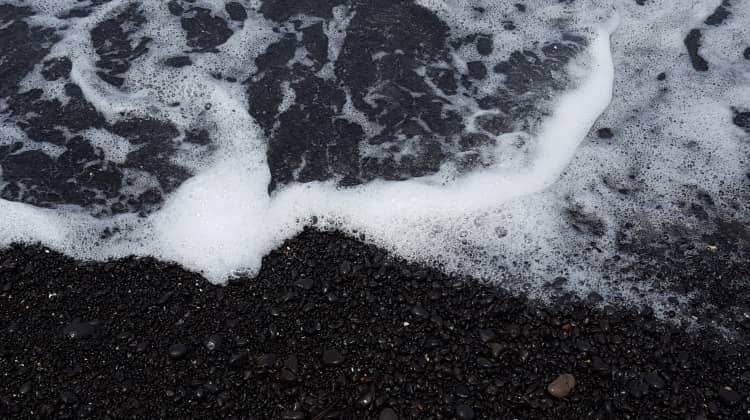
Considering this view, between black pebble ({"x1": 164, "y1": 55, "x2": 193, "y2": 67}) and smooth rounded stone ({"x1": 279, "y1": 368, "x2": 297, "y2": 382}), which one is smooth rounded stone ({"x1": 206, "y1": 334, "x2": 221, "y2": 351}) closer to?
smooth rounded stone ({"x1": 279, "y1": 368, "x2": 297, "y2": 382})

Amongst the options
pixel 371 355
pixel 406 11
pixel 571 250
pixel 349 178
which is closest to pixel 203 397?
pixel 371 355

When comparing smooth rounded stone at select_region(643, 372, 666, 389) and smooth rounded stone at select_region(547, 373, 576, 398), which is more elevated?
smooth rounded stone at select_region(547, 373, 576, 398)

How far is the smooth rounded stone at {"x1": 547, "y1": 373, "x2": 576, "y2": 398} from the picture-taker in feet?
11.5

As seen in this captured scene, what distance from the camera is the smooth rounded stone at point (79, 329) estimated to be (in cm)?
380

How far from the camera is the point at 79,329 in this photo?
382 centimetres

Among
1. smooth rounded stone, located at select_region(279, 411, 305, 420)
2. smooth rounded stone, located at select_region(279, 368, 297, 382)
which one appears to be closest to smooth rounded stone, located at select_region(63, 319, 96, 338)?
smooth rounded stone, located at select_region(279, 368, 297, 382)

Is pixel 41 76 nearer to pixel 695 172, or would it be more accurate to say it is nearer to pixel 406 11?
pixel 406 11

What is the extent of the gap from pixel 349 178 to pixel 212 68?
2.20 meters

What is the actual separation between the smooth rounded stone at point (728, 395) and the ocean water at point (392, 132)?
70cm

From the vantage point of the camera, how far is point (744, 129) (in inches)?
208

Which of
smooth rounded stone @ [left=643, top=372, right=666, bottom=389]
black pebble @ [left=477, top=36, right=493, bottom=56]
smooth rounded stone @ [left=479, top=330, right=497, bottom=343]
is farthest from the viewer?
black pebble @ [left=477, top=36, right=493, bottom=56]

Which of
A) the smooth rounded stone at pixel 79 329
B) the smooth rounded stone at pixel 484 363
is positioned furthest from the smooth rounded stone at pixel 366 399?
the smooth rounded stone at pixel 79 329

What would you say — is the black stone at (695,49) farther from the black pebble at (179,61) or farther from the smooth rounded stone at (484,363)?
the black pebble at (179,61)

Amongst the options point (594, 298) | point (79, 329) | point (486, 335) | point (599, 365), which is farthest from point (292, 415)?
point (594, 298)
